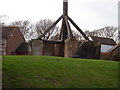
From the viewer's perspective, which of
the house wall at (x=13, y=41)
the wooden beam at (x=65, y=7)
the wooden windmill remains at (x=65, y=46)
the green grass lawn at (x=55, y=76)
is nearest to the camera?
the green grass lawn at (x=55, y=76)

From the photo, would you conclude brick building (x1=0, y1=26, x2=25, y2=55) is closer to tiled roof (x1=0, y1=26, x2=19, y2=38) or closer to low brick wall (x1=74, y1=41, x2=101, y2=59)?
tiled roof (x1=0, y1=26, x2=19, y2=38)

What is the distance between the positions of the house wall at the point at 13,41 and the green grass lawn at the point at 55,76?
103ft

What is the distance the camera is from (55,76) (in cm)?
1025

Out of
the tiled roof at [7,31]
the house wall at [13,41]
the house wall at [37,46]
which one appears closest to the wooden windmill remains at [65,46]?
the house wall at [37,46]

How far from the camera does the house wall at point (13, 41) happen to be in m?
42.2

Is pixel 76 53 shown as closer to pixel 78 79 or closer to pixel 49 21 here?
pixel 78 79

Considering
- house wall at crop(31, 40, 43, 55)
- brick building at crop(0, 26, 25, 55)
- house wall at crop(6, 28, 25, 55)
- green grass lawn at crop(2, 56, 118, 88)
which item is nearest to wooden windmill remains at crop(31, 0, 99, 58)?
house wall at crop(31, 40, 43, 55)

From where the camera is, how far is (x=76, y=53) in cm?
1983

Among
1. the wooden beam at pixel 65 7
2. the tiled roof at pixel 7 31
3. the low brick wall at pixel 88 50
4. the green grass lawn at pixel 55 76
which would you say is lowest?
the green grass lawn at pixel 55 76

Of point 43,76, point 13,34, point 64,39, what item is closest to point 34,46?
point 64,39

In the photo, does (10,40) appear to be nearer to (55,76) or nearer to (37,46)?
(37,46)

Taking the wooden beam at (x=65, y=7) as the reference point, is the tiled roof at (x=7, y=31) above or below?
below

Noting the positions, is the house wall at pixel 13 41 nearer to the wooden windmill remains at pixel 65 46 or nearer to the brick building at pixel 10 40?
the brick building at pixel 10 40

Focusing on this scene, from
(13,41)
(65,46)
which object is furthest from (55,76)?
(13,41)
